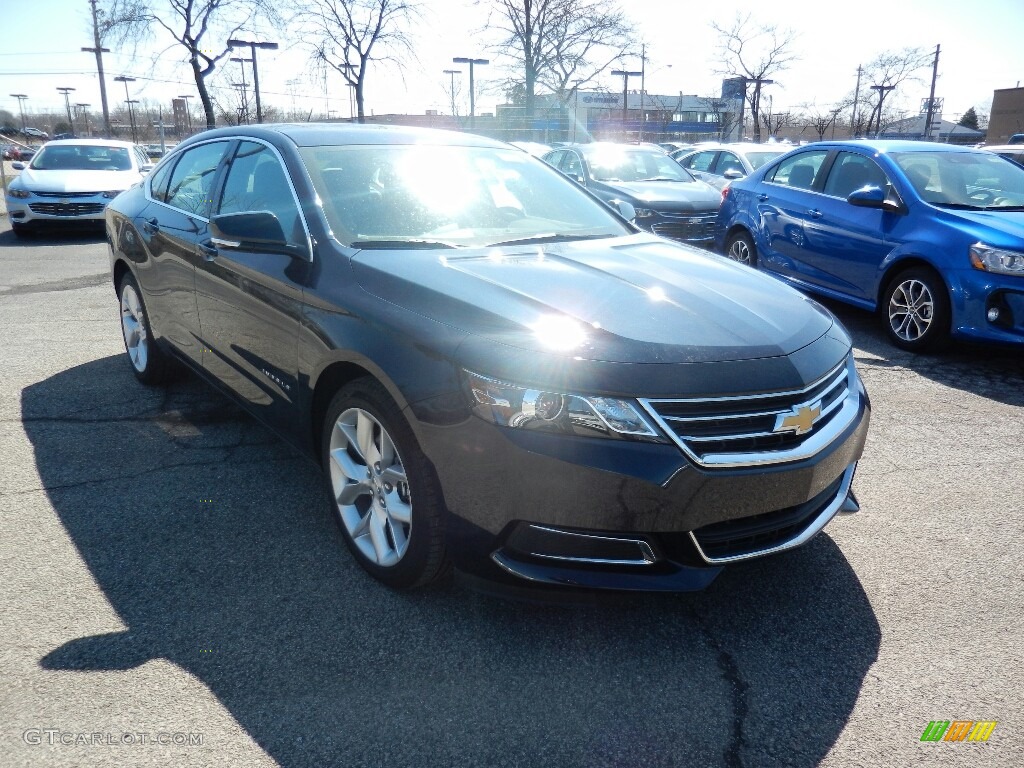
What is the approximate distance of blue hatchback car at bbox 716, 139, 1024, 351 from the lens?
573 centimetres

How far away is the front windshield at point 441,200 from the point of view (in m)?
3.28

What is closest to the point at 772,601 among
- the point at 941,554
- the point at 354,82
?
the point at 941,554

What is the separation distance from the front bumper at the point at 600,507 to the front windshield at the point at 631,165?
31.5 feet

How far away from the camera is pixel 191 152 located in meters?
4.68

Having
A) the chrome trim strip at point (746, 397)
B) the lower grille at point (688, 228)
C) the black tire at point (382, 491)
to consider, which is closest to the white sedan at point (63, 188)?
the lower grille at point (688, 228)

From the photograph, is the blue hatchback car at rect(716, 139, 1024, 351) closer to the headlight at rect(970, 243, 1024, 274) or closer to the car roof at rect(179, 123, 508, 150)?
the headlight at rect(970, 243, 1024, 274)

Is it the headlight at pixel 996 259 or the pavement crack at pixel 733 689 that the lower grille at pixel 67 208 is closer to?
the headlight at pixel 996 259

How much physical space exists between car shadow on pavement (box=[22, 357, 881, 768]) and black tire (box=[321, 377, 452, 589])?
13cm

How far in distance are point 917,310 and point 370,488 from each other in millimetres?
5051

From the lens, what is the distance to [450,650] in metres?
2.58

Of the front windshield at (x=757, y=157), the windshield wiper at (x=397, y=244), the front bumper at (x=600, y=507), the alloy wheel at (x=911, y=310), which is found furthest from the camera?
the front windshield at (x=757, y=157)

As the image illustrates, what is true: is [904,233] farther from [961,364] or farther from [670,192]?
[670,192]

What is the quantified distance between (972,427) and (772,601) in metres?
2.58

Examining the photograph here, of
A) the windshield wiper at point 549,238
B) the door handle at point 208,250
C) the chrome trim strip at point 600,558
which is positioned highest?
the windshield wiper at point 549,238
